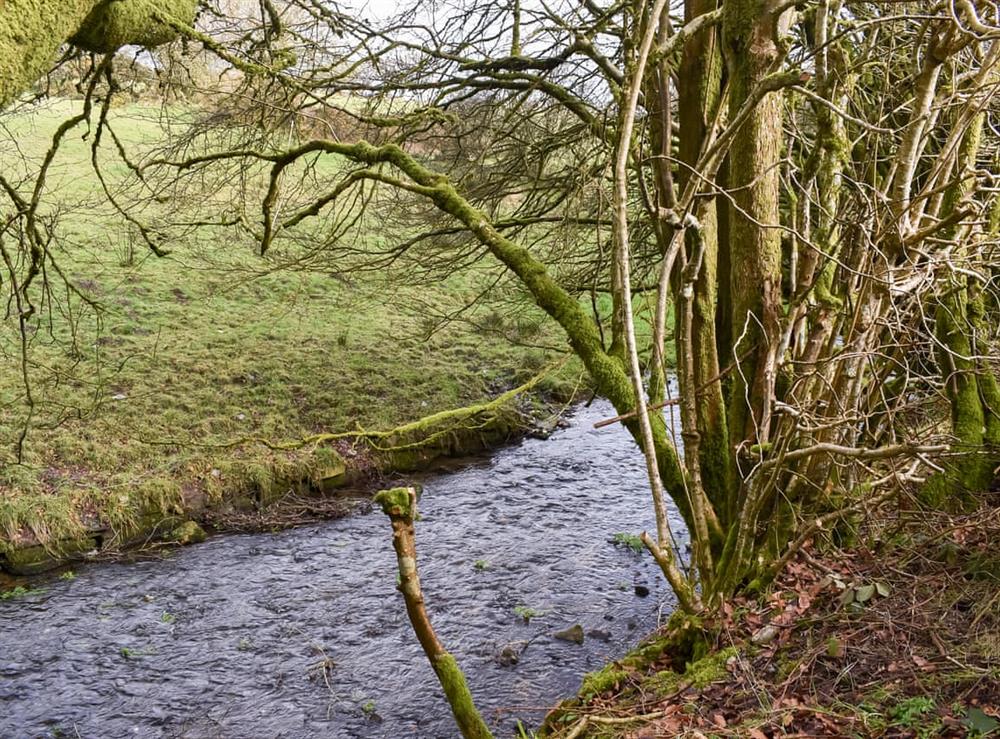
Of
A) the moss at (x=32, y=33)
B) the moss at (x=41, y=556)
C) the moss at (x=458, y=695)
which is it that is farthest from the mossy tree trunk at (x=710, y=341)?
the moss at (x=41, y=556)

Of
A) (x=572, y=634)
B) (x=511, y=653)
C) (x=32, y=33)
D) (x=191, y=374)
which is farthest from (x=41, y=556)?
(x=32, y=33)

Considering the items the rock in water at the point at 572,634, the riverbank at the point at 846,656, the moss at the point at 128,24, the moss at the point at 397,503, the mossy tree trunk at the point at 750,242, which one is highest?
the moss at the point at 128,24

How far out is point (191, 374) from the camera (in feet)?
39.5

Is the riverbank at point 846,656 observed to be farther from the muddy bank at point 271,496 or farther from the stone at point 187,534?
A: the stone at point 187,534

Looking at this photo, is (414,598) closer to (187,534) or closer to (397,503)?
(397,503)

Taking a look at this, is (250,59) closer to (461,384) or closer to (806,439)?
(806,439)

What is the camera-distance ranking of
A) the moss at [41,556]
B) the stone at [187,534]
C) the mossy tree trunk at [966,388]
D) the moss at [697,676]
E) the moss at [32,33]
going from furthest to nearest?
the stone at [187,534], the moss at [41,556], the mossy tree trunk at [966,388], the moss at [697,676], the moss at [32,33]

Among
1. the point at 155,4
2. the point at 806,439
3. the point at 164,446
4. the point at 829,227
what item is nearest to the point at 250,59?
the point at 155,4

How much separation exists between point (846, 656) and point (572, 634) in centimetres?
333

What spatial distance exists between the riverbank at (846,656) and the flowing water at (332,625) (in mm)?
618

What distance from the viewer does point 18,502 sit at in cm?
851

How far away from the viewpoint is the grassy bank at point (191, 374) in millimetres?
8922

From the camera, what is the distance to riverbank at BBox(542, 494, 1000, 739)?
3164 millimetres

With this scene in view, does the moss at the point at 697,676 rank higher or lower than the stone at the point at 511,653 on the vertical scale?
higher
